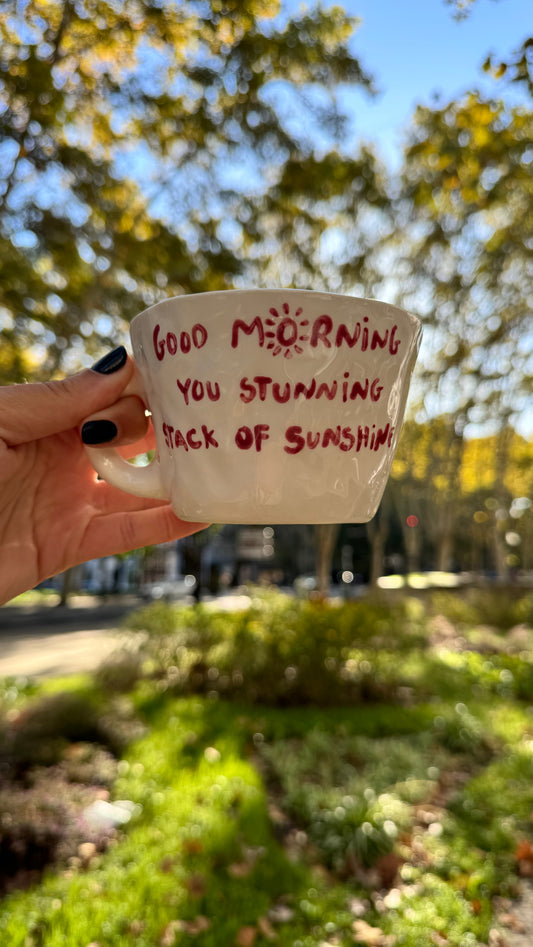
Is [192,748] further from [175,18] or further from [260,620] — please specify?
[175,18]

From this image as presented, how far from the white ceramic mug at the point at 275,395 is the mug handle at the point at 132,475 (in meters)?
0.06

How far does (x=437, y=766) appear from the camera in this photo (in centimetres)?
581

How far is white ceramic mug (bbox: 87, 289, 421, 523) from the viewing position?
2.52ft

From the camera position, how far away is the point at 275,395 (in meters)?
0.79

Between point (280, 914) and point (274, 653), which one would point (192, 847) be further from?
point (274, 653)

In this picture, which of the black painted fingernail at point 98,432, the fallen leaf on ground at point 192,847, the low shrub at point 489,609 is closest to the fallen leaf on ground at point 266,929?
the fallen leaf on ground at point 192,847

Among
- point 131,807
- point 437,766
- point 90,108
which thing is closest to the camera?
point 131,807

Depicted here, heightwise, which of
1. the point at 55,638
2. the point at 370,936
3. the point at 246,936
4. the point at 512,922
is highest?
the point at 246,936

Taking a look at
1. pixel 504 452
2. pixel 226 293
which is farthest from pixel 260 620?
pixel 504 452

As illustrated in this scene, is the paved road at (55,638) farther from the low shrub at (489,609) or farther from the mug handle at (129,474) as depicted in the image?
the mug handle at (129,474)

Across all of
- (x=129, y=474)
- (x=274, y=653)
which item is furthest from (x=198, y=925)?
(x=274, y=653)

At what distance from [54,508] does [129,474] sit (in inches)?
17.6

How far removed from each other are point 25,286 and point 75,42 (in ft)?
7.34

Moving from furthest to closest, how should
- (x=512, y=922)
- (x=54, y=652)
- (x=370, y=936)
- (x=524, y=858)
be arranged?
(x=54, y=652) → (x=524, y=858) → (x=512, y=922) → (x=370, y=936)
